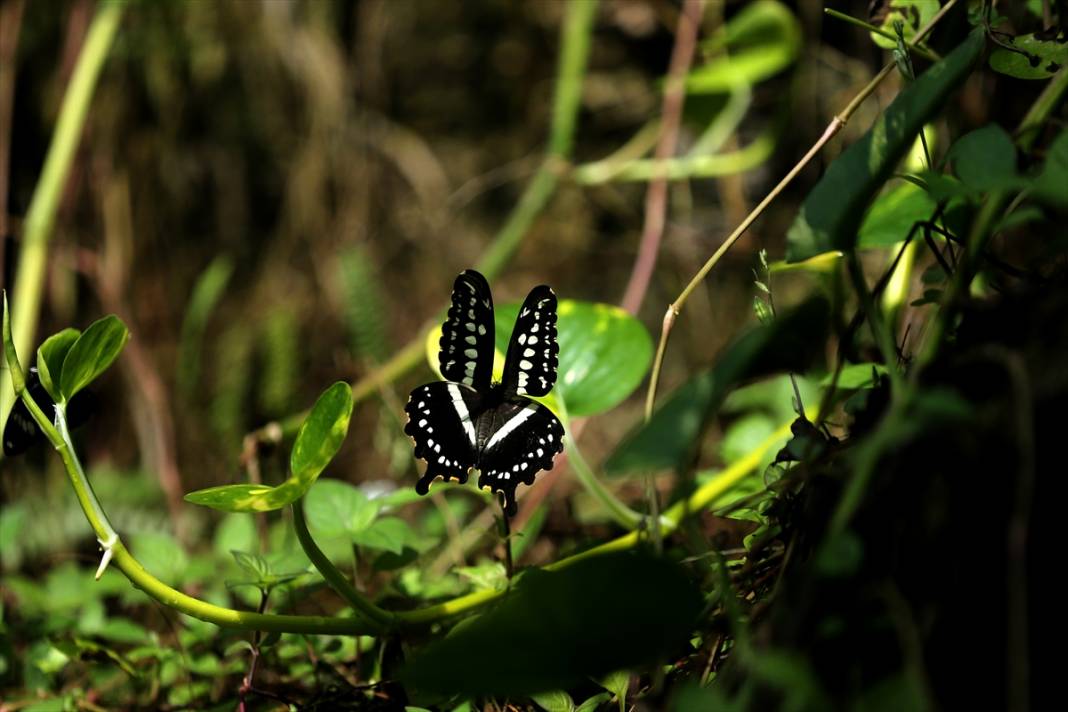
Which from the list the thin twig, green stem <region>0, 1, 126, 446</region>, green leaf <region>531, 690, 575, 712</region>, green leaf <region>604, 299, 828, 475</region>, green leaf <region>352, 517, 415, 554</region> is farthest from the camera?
the thin twig

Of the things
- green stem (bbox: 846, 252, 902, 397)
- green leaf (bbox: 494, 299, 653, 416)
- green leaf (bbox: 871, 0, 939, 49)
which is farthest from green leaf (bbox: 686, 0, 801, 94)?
green stem (bbox: 846, 252, 902, 397)

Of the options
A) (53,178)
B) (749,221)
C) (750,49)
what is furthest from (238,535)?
(750,49)

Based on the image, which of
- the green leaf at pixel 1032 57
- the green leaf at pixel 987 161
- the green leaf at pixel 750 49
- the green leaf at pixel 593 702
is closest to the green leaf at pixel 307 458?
the green leaf at pixel 593 702

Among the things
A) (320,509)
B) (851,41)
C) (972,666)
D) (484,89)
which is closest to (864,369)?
(972,666)

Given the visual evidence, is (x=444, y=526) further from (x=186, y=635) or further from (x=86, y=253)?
(x=86, y=253)

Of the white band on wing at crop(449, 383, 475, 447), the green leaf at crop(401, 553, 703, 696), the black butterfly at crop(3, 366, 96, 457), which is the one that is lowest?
the white band on wing at crop(449, 383, 475, 447)

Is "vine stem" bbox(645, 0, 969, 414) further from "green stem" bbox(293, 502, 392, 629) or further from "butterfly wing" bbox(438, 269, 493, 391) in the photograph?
"green stem" bbox(293, 502, 392, 629)
